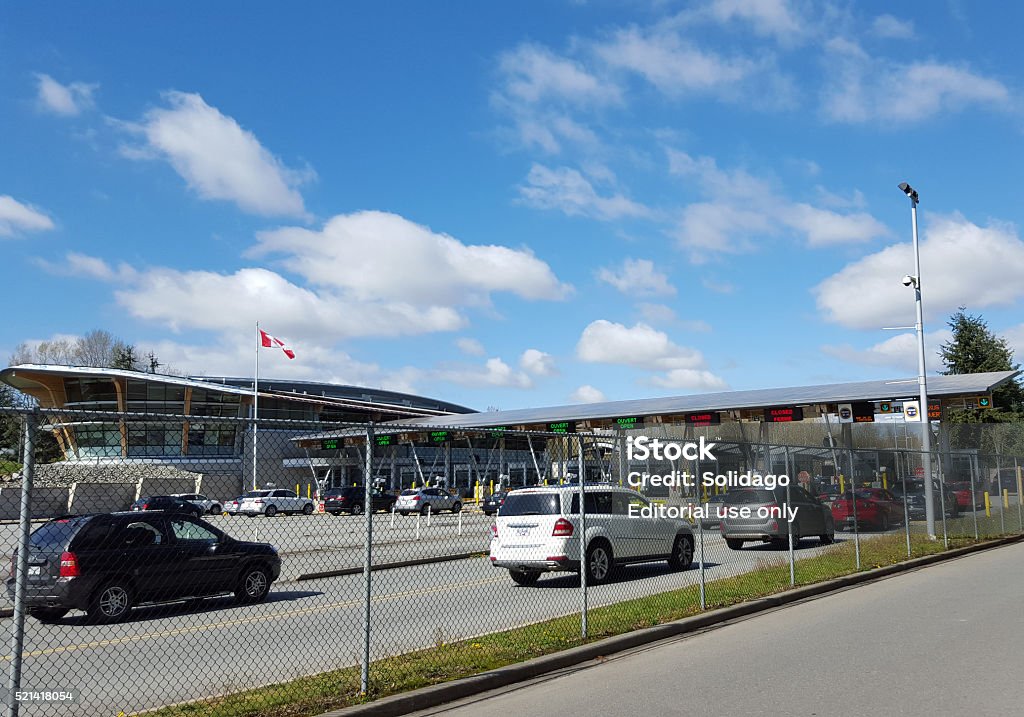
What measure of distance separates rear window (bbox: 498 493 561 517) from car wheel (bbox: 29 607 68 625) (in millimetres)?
8308

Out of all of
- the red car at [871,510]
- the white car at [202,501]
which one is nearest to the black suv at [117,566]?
the white car at [202,501]

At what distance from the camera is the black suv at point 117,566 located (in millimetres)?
6827

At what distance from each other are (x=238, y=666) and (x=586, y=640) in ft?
12.2

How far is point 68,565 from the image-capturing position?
691cm

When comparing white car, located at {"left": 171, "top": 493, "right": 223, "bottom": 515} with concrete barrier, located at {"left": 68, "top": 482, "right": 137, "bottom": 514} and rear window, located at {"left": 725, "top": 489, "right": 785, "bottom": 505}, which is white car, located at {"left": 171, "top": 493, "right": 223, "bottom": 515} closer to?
concrete barrier, located at {"left": 68, "top": 482, "right": 137, "bottom": 514}

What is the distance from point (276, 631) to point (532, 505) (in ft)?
18.6

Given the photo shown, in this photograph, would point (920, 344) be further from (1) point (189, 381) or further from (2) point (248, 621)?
(1) point (189, 381)

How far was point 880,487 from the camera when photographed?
22.0 meters

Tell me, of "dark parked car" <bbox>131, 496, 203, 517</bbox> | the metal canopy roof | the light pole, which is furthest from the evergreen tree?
"dark parked car" <bbox>131, 496, 203, 517</bbox>

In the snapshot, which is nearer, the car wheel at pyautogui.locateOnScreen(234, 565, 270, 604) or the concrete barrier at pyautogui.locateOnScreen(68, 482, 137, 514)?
the concrete barrier at pyautogui.locateOnScreen(68, 482, 137, 514)

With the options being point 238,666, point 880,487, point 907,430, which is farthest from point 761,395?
point 238,666

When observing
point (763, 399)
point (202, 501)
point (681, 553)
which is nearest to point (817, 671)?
point (202, 501)

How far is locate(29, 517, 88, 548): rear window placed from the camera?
6.54 metres

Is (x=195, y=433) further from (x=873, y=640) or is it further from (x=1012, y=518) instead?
(x=1012, y=518)
